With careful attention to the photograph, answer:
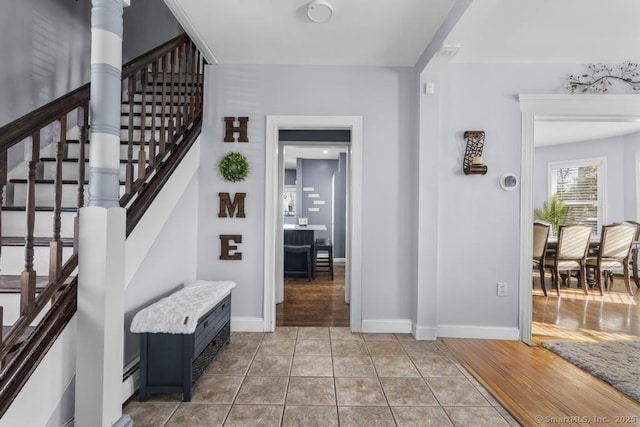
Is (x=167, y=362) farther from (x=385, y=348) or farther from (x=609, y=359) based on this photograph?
(x=609, y=359)

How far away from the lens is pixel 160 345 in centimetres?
196

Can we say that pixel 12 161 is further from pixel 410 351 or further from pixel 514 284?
pixel 514 284

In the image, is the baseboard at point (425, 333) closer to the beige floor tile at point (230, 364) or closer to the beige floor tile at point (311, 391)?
the beige floor tile at point (311, 391)

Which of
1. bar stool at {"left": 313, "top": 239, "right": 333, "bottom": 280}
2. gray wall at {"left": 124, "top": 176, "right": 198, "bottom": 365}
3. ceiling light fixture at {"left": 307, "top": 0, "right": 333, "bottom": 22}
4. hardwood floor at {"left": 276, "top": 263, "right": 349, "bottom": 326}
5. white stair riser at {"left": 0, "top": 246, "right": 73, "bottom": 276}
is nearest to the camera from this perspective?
white stair riser at {"left": 0, "top": 246, "right": 73, "bottom": 276}

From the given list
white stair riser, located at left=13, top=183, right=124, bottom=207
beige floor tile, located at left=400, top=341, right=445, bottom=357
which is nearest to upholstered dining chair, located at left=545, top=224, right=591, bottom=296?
beige floor tile, located at left=400, top=341, right=445, bottom=357

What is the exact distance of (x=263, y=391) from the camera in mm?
2082

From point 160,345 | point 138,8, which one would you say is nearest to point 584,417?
point 160,345

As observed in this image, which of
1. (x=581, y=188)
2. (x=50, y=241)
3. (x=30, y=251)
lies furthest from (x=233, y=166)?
(x=581, y=188)

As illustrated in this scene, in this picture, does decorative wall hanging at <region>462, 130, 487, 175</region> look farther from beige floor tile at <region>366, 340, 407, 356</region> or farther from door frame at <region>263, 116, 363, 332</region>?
beige floor tile at <region>366, 340, 407, 356</region>

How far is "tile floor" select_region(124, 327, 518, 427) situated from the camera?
1.82m

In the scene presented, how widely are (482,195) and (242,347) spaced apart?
2.57 metres

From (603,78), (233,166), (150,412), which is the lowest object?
(150,412)

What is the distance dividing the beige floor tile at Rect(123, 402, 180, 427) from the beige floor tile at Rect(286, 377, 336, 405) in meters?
0.70

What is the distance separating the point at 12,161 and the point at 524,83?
14.0 feet
